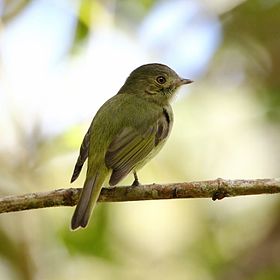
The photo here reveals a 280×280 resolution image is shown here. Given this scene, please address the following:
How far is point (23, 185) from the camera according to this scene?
6848 millimetres

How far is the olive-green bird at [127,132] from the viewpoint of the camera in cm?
538

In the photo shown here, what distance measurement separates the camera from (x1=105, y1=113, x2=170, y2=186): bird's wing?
5555 mm

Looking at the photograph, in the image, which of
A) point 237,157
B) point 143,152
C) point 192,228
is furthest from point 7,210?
point 237,157

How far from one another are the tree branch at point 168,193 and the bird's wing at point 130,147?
351 millimetres

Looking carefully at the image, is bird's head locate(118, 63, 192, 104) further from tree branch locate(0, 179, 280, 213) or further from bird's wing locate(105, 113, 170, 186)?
tree branch locate(0, 179, 280, 213)

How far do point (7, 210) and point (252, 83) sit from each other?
448cm

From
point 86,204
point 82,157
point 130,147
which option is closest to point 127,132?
point 130,147

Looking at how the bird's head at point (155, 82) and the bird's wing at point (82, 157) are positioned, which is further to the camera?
the bird's head at point (155, 82)

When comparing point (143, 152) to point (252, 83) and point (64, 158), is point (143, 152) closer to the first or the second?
point (64, 158)

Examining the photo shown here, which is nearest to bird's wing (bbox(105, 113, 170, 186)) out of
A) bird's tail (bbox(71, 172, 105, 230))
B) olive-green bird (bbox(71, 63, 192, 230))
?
olive-green bird (bbox(71, 63, 192, 230))

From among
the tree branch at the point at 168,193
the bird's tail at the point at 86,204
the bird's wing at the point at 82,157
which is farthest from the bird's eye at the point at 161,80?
the tree branch at the point at 168,193

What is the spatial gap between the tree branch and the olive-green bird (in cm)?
25

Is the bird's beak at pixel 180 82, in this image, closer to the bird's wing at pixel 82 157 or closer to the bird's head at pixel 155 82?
the bird's head at pixel 155 82

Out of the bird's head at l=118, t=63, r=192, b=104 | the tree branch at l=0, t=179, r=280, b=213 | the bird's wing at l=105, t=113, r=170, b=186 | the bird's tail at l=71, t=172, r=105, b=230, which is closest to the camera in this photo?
the tree branch at l=0, t=179, r=280, b=213
